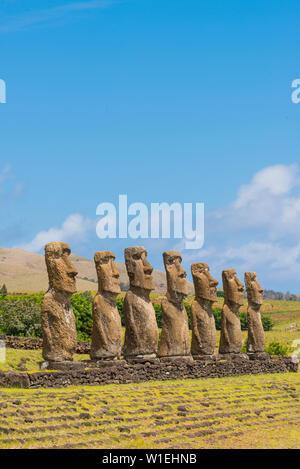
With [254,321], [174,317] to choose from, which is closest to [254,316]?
[254,321]

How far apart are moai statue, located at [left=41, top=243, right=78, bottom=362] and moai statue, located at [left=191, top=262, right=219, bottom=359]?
23.0 ft

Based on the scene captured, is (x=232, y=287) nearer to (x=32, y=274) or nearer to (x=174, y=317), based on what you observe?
(x=174, y=317)

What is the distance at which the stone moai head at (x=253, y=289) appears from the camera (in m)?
29.4

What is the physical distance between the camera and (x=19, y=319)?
38.1 metres

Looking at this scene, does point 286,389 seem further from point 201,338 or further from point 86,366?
point 86,366

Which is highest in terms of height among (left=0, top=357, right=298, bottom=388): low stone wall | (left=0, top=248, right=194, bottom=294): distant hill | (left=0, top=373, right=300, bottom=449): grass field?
(left=0, top=248, right=194, bottom=294): distant hill

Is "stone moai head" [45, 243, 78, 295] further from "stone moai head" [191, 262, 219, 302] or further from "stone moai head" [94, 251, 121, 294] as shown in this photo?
"stone moai head" [191, 262, 219, 302]

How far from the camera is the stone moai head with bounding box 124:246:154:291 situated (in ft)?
69.6

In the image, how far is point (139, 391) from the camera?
691 inches

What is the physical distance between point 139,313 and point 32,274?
124662 millimetres

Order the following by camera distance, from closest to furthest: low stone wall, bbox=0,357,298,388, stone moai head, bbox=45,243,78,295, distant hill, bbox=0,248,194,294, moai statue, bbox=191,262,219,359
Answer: low stone wall, bbox=0,357,298,388, stone moai head, bbox=45,243,78,295, moai statue, bbox=191,262,219,359, distant hill, bbox=0,248,194,294

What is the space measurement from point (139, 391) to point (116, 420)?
296cm

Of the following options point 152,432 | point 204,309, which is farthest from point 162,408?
point 204,309

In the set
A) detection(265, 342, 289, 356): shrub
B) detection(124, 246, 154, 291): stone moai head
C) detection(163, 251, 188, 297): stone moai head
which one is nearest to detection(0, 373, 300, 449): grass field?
detection(124, 246, 154, 291): stone moai head
